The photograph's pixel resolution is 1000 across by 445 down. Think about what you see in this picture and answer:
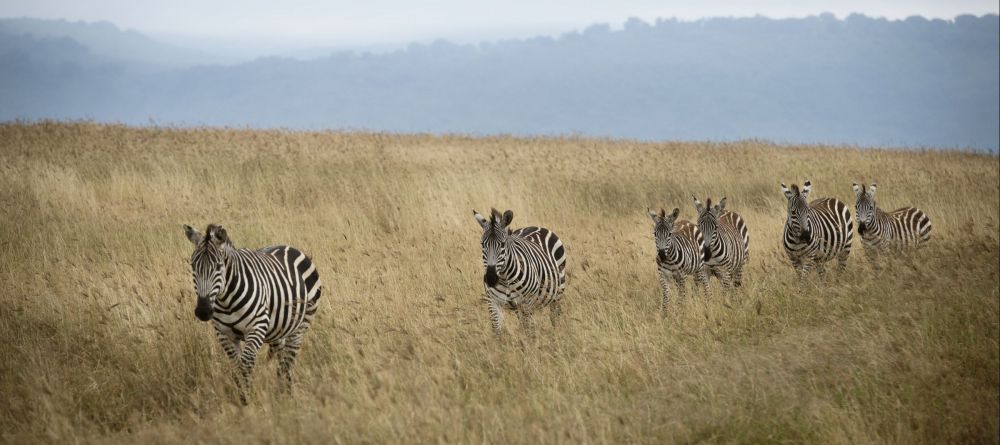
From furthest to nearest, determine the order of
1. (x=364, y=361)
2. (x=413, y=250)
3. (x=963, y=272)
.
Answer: (x=413, y=250)
(x=963, y=272)
(x=364, y=361)

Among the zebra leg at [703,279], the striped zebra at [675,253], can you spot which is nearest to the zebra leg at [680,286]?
the striped zebra at [675,253]

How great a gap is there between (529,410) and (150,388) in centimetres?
358

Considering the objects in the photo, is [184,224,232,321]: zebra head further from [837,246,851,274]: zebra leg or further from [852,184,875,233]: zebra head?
[852,184,875,233]: zebra head

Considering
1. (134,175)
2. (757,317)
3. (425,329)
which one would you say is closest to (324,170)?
(134,175)

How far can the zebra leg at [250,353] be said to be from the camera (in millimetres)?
6570

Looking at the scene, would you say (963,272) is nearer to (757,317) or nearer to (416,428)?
(757,317)

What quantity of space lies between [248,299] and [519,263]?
287 cm

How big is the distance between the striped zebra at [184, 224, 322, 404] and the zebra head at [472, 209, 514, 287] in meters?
1.69

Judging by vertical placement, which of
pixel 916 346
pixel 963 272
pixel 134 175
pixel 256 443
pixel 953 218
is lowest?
pixel 256 443

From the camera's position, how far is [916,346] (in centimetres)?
670

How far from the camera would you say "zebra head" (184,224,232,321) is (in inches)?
248

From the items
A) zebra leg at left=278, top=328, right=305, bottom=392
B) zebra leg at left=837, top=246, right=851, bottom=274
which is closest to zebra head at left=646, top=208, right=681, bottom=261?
zebra leg at left=837, top=246, right=851, bottom=274

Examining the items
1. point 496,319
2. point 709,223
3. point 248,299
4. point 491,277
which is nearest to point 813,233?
point 709,223

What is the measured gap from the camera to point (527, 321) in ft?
28.2
